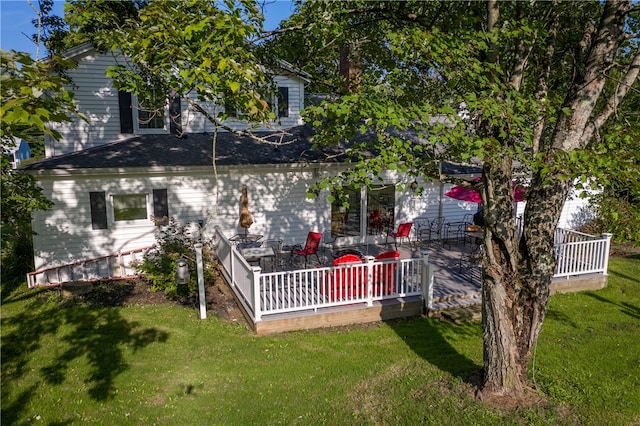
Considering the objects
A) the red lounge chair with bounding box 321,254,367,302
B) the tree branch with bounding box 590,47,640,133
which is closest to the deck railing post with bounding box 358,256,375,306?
the red lounge chair with bounding box 321,254,367,302

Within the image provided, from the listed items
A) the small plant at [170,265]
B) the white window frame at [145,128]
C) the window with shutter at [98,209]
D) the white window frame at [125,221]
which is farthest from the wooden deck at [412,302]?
the white window frame at [145,128]

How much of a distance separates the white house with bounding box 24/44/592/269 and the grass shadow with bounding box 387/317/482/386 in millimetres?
5105

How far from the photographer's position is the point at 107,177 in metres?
11.8

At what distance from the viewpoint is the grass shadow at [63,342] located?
260 inches

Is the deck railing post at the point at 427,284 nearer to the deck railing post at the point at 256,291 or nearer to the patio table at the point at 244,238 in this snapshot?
the deck railing post at the point at 256,291

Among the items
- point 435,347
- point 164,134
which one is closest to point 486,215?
point 435,347

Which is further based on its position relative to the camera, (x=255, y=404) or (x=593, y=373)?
(x=593, y=373)

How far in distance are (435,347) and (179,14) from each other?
6.90 m

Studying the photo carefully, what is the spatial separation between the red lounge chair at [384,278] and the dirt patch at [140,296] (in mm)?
3081

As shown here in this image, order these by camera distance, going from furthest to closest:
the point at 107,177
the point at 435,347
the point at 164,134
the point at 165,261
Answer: the point at 164,134 → the point at 107,177 → the point at 165,261 → the point at 435,347

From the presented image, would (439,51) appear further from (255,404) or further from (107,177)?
(107,177)

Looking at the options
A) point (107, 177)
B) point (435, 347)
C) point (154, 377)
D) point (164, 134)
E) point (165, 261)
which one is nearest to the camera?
point (154, 377)

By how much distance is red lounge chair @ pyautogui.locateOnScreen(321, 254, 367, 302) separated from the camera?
877 cm

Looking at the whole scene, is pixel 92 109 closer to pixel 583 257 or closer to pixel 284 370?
pixel 284 370
